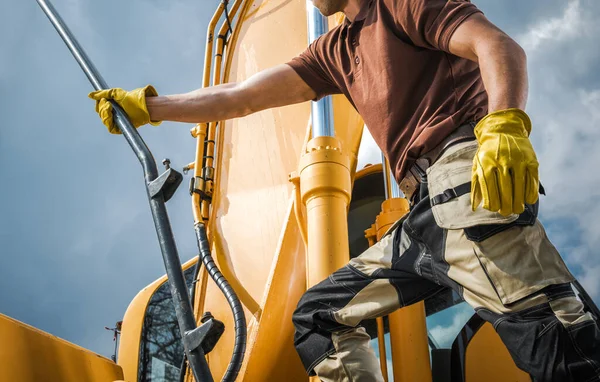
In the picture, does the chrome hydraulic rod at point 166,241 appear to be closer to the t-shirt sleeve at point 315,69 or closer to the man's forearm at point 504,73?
the t-shirt sleeve at point 315,69

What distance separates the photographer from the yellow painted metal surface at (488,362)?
7.59ft

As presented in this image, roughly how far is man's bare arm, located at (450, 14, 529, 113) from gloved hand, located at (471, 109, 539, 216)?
0.09m

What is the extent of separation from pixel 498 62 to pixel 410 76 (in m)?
0.36

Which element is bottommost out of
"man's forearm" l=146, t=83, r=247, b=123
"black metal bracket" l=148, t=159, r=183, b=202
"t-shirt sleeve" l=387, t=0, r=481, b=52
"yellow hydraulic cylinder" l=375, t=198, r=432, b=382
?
"yellow hydraulic cylinder" l=375, t=198, r=432, b=382

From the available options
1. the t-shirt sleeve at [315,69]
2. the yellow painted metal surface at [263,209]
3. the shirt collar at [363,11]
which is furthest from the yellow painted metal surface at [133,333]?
the shirt collar at [363,11]

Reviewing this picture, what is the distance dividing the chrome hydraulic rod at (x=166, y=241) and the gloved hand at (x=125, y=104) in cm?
4

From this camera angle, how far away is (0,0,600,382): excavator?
1.95 m

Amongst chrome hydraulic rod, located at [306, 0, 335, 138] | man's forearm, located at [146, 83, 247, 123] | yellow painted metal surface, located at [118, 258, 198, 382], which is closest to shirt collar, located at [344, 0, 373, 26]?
chrome hydraulic rod, located at [306, 0, 335, 138]

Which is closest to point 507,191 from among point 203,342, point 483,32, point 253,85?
point 483,32

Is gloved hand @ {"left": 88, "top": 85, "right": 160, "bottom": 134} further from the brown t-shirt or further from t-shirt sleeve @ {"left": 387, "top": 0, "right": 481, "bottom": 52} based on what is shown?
t-shirt sleeve @ {"left": 387, "top": 0, "right": 481, "bottom": 52}

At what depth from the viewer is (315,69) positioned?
7.43ft

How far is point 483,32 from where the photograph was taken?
1546 mm

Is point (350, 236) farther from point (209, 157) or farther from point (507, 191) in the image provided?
point (507, 191)

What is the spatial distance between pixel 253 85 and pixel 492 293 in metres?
1.28
